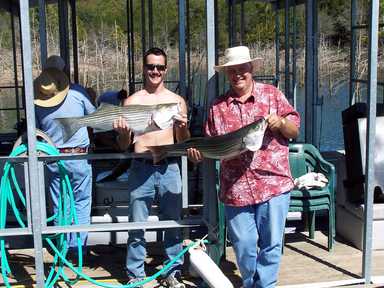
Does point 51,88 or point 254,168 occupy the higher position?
point 51,88

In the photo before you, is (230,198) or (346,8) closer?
(230,198)

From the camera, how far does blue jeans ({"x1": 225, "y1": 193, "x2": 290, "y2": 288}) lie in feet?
12.1

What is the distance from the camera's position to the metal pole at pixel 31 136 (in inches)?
147

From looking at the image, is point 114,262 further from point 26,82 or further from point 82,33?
point 82,33

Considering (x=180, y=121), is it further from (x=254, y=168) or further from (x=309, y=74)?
(x=309, y=74)

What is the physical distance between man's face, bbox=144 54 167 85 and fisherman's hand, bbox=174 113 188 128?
1.20 feet

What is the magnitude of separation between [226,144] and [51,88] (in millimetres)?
1726

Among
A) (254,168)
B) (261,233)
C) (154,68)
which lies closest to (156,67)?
(154,68)

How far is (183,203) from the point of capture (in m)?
4.68

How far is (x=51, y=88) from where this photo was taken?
4660 millimetres

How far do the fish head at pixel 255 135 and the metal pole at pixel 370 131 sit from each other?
113 cm

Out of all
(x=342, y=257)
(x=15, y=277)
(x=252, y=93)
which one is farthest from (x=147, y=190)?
(x=342, y=257)

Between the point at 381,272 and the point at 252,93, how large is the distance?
184 cm

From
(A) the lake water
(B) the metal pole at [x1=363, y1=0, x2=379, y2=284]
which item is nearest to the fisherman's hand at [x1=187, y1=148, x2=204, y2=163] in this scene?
(B) the metal pole at [x1=363, y1=0, x2=379, y2=284]
